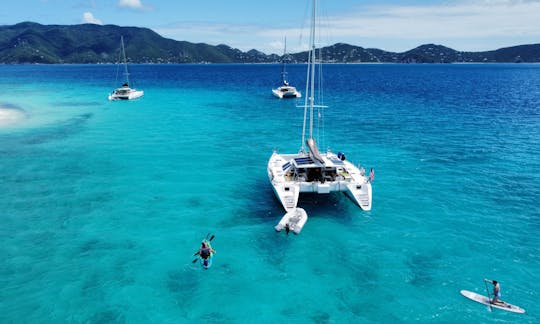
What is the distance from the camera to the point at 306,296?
56.0 feet

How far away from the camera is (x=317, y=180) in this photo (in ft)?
85.3

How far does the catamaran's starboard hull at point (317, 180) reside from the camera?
79.9 feet

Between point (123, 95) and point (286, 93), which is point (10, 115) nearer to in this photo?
point (123, 95)

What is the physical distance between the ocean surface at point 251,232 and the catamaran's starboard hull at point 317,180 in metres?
1.66

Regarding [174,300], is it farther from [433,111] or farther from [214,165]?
[433,111]

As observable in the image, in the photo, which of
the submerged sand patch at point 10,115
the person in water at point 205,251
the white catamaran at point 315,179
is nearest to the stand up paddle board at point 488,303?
the white catamaran at point 315,179

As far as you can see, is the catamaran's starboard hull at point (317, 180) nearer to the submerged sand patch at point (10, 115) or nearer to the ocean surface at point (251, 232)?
the ocean surface at point (251, 232)

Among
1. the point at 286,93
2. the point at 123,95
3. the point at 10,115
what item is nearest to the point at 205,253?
the point at 10,115

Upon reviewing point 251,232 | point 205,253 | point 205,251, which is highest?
point 205,251

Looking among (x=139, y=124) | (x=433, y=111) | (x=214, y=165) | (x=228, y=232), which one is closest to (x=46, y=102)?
(x=139, y=124)

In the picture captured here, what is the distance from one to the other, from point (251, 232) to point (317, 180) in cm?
650

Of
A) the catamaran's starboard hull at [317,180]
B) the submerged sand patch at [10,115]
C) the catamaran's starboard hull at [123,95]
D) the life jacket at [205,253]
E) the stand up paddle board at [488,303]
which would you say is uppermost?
the catamaran's starboard hull at [123,95]

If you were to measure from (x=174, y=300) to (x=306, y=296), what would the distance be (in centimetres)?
628

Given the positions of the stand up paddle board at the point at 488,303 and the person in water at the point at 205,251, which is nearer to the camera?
the stand up paddle board at the point at 488,303
